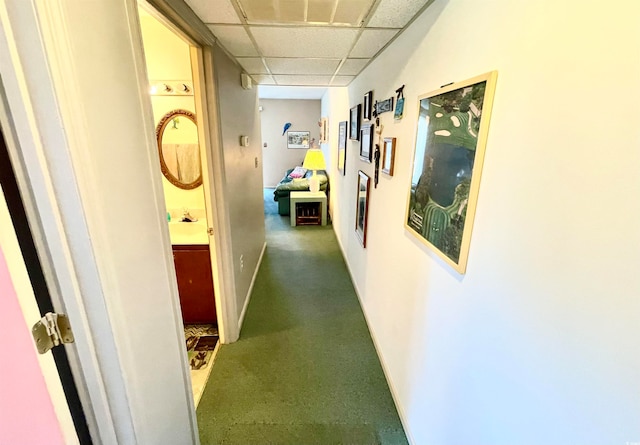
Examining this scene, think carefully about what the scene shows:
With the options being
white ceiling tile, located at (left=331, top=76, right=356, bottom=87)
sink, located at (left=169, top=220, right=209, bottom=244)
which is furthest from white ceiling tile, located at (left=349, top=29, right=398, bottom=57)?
sink, located at (left=169, top=220, right=209, bottom=244)

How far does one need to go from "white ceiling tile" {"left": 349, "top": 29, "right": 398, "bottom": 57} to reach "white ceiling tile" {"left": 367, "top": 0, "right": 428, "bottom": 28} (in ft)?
0.32

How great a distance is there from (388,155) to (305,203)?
3.29 meters

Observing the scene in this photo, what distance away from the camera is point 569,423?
2.12 ft

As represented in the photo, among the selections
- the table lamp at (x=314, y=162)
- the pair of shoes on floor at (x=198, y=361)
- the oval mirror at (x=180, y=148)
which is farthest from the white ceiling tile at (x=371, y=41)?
the table lamp at (x=314, y=162)

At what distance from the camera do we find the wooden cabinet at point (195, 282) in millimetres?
2174

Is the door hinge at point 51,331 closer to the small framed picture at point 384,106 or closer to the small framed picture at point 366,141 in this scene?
the small framed picture at point 384,106

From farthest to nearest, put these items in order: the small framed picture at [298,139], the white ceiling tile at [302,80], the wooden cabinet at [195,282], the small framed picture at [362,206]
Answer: the small framed picture at [298,139]
the white ceiling tile at [302,80]
the small framed picture at [362,206]
the wooden cabinet at [195,282]

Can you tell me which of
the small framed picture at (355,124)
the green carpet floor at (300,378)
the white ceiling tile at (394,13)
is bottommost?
the green carpet floor at (300,378)

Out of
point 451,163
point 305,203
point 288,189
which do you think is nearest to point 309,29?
point 451,163

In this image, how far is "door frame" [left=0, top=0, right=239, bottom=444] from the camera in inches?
23.5

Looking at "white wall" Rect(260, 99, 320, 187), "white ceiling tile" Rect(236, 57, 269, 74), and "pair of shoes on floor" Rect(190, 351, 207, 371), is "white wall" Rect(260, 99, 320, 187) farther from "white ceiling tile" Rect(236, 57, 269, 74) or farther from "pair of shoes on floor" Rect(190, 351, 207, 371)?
"pair of shoes on floor" Rect(190, 351, 207, 371)

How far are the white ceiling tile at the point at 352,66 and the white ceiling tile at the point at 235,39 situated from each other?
2.52 ft

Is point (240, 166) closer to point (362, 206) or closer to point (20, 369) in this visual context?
point (362, 206)

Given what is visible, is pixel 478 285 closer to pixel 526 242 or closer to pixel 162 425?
pixel 526 242
